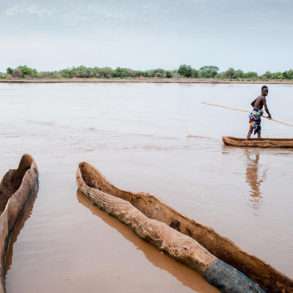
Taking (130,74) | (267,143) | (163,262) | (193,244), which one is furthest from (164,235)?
(130,74)

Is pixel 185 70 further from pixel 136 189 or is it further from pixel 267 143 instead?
pixel 136 189

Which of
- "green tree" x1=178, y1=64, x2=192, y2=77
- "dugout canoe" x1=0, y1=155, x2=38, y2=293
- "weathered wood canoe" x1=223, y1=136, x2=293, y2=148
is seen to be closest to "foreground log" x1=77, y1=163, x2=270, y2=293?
"dugout canoe" x1=0, y1=155, x2=38, y2=293

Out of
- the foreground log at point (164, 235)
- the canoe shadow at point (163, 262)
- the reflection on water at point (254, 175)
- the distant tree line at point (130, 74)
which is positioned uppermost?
the distant tree line at point (130, 74)

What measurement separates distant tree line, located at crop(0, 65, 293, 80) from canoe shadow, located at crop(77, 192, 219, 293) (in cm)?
6786

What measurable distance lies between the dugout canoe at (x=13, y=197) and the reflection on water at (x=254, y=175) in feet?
11.4

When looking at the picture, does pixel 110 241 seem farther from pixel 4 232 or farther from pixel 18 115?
pixel 18 115

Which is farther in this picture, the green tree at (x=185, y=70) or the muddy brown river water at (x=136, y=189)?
the green tree at (x=185, y=70)

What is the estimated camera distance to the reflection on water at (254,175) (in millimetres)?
5996

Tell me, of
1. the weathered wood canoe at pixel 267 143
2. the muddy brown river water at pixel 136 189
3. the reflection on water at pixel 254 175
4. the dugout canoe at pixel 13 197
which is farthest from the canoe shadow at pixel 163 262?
the weathered wood canoe at pixel 267 143

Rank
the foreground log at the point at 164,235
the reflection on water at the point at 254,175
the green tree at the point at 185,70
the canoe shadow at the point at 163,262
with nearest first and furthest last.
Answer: the foreground log at the point at 164,235, the canoe shadow at the point at 163,262, the reflection on water at the point at 254,175, the green tree at the point at 185,70

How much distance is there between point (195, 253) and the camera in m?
3.47

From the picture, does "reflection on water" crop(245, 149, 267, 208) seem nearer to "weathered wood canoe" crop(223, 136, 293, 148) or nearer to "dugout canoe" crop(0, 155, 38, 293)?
"weathered wood canoe" crop(223, 136, 293, 148)

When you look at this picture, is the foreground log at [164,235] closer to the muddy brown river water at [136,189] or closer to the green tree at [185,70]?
the muddy brown river water at [136,189]

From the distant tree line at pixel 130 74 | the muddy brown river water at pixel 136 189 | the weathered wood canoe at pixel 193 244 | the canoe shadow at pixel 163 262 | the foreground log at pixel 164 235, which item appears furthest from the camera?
the distant tree line at pixel 130 74
